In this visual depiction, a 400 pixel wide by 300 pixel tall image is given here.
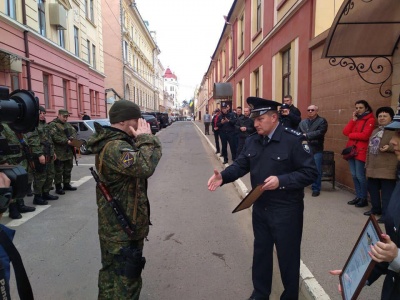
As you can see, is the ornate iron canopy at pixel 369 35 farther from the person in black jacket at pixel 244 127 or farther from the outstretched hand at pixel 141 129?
the outstretched hand at pixel 141 129

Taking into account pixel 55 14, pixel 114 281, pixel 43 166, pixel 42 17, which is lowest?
pixel 114 281

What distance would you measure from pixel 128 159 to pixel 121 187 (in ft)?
1.09

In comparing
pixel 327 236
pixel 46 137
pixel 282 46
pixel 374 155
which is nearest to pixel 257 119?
pixel 327 236

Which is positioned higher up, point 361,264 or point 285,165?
point 285,165

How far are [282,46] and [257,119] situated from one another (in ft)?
28.5

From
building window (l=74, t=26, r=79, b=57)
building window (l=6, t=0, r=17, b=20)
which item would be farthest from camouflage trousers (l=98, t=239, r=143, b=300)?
building window (l=74, t=26, r=79, b=57)

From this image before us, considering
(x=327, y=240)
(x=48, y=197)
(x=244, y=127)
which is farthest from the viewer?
(x=244, y=127)

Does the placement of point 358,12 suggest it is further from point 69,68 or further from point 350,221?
point 69,68

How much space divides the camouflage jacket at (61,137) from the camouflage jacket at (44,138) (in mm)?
165

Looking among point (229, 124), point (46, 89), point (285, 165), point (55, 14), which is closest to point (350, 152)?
point (285, 165)

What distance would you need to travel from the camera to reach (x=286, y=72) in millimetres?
10836

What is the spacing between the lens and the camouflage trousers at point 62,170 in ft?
22.6

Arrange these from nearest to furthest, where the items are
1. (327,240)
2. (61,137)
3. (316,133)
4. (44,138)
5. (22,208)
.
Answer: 1. (327,240)
2. (22,208)
3. (316,133)
4. (44,138)
5. (61,137)

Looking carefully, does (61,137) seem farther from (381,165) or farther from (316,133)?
(381,165)
